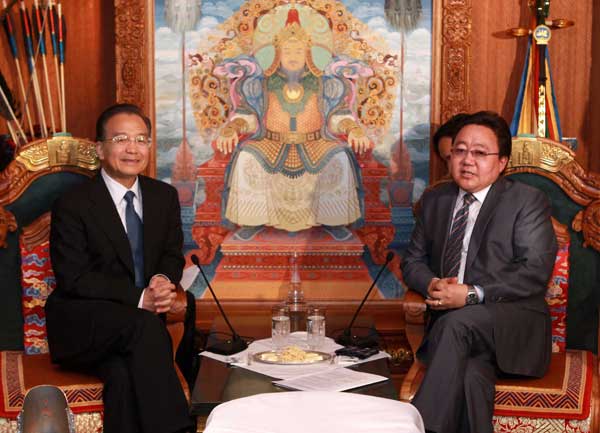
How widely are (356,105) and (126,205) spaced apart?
1380mm

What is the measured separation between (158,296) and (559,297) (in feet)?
5.55

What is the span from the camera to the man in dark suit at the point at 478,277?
3.12 meters

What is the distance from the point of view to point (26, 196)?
384 cm

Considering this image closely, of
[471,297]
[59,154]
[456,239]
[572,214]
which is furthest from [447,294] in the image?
Answer: [59,154]

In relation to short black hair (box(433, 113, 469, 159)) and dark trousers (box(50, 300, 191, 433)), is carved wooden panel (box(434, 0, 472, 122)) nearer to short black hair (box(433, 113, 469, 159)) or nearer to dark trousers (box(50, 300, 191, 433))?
short black hair (box(433, 113, 469, 159))

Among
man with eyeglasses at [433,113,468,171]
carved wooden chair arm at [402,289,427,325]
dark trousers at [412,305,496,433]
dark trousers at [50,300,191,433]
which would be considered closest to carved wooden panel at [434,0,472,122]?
man with eyeglasses at [433,113,468,171]

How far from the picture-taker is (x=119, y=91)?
172 inches

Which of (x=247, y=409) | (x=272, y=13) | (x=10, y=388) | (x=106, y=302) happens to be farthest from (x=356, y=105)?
(x=247, y=409)

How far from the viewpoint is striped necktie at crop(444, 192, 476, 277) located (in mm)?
3566

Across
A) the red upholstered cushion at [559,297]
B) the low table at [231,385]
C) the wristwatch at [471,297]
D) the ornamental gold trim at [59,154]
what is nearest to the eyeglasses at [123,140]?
the ornamental gold trim at [59,154]

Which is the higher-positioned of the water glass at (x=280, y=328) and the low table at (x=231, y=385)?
the water glass at (x=280, y=328)

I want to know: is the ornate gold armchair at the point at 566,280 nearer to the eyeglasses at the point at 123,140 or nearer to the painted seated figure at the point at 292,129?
the painted seated figure at the point at 292,129

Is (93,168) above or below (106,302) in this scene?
above

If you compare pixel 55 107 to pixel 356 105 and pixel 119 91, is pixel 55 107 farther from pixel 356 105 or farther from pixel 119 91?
pixel 356 105
